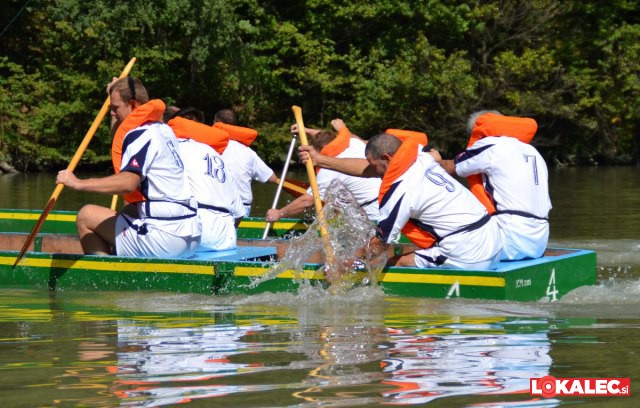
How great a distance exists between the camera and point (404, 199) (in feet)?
26.4

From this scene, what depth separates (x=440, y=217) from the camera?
8.27 meters

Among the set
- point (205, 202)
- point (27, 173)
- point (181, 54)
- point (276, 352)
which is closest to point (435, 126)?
point (181, 54)

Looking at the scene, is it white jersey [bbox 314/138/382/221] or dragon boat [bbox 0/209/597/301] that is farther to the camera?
white jersey [bbox 314/138/382/221]

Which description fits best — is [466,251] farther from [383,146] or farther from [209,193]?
[209,193]

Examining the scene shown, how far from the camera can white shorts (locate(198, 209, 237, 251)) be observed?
9.79 meters

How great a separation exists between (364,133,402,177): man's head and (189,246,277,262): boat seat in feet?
5.14

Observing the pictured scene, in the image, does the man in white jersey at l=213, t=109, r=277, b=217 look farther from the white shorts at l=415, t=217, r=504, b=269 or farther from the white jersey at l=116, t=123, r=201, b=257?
the white shorts at l=415, t=217, r=504, b=269

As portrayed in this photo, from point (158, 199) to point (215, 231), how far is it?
1144 millimetres

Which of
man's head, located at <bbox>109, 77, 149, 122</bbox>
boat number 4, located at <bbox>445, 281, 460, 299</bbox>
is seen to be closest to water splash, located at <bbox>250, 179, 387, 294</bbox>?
boat number 4, located at <bbox>445, 281, 460, 299</bbox>

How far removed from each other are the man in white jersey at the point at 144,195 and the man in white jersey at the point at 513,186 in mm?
2090

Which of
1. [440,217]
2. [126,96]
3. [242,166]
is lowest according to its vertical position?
[440,217]

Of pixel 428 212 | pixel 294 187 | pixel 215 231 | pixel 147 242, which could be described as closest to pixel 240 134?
pixel 294 187

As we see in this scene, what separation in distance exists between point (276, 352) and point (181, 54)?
79.9 feet

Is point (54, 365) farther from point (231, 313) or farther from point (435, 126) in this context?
point (435, 126)
